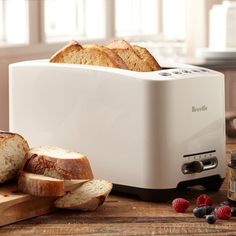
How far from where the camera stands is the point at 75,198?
1500 millimetres

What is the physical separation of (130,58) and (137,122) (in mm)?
237

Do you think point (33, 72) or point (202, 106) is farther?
point (33, 72)

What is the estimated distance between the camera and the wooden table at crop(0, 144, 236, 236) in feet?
4.47

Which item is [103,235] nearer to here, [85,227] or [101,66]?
[85,227]

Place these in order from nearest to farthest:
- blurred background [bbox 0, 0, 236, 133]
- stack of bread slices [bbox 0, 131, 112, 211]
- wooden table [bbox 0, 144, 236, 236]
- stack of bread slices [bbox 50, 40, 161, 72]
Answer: wooden table [bbox 0, 144, 236, 236]
stack of bread slices [bbox 0, 131, 112, 211]
stack of bread slices [bbox 50, 40, 161, 72]
blurred background [bbox 0, 0, 236, 133]

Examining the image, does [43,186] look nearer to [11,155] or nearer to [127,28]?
[11,155]

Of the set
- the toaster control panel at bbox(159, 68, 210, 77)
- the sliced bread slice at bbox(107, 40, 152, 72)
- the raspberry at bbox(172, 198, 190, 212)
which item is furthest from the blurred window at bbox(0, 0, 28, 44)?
the raspberry at bbox(172, 198, 190, 212)

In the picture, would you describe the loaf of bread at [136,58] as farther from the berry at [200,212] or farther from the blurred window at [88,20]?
the blurred window at [88,20]

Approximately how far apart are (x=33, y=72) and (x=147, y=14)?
3749mm

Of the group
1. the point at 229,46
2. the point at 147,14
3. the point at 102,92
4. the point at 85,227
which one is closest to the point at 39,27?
the point at 229,46

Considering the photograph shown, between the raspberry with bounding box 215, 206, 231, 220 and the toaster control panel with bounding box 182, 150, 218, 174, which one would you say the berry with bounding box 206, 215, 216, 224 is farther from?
the toaster control panel with bounding box 182, 150, 218, 174

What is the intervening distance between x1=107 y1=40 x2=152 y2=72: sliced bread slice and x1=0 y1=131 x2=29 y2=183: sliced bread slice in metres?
0.33

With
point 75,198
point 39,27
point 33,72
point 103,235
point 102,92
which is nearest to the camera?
point 103,235

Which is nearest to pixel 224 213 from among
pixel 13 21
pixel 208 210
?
pixel 208 210
